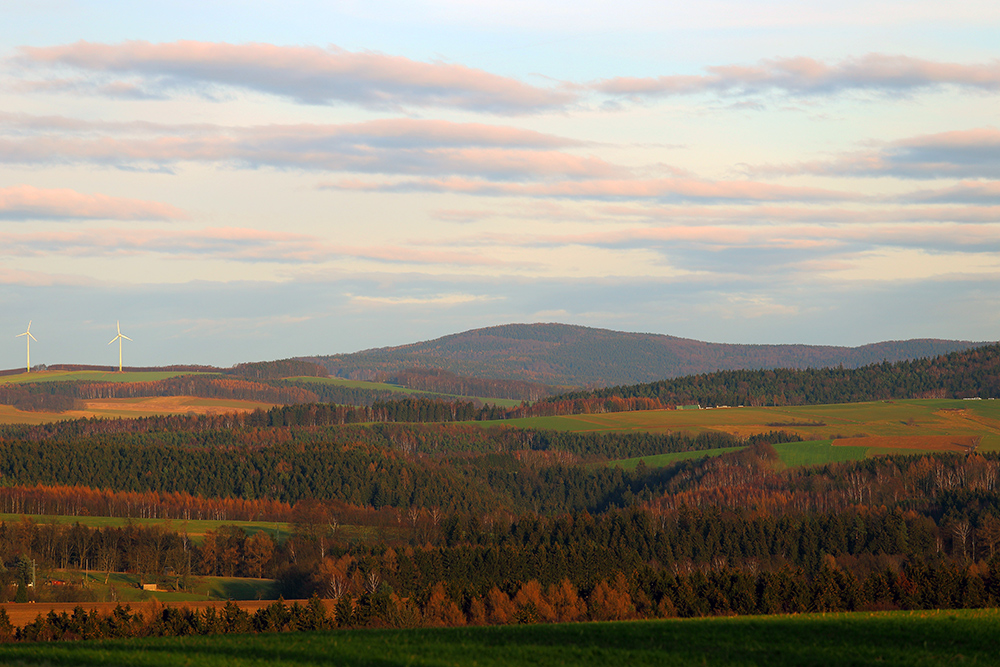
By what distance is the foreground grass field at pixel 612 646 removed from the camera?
2035 inches

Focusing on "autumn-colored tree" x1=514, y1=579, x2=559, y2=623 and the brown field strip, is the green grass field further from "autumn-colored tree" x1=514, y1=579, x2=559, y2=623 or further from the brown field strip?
"autumn-colored tree" x1=514, y1=579, x2=559, y2=623

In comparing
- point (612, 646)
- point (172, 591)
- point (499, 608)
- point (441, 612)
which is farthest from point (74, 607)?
point (612, 646)

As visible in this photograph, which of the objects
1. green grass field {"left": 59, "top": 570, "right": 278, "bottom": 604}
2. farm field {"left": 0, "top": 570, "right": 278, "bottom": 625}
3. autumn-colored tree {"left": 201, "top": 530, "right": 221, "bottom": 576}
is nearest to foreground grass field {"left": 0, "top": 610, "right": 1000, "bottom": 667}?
farm field {"left": 0, "top": 570, "right": 278, "bottom": 625}

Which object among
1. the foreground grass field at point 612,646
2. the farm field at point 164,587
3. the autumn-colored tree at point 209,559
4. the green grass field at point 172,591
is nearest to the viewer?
the foreground grass field at point 612,646

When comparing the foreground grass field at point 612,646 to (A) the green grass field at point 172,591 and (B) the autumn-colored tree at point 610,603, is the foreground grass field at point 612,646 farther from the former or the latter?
(A) the green grass field at point 172,591

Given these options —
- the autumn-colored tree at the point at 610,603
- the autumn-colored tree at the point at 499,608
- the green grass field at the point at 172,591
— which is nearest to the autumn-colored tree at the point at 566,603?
the autumn-colored tree at the point at 610,603

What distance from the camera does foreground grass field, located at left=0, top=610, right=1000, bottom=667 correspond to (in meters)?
51.7

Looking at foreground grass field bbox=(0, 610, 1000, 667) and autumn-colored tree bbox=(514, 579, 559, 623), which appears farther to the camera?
autumn-colored tree bbox=(514, 579, 559, 623)

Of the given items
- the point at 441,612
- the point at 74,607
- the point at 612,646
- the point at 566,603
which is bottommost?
the point at 566,603

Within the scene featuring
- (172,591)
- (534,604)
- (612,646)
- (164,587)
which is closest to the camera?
(612,646)

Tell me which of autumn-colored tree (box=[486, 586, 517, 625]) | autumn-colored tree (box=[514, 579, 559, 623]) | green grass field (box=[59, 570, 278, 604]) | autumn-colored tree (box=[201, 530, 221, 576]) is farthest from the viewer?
autumn-colored tree (box=[201, 530, 221, 576])

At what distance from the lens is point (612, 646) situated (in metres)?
56.9

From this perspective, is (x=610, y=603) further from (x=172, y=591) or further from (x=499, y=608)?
(x=172, y=591)

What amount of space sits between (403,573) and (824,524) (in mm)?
75590
